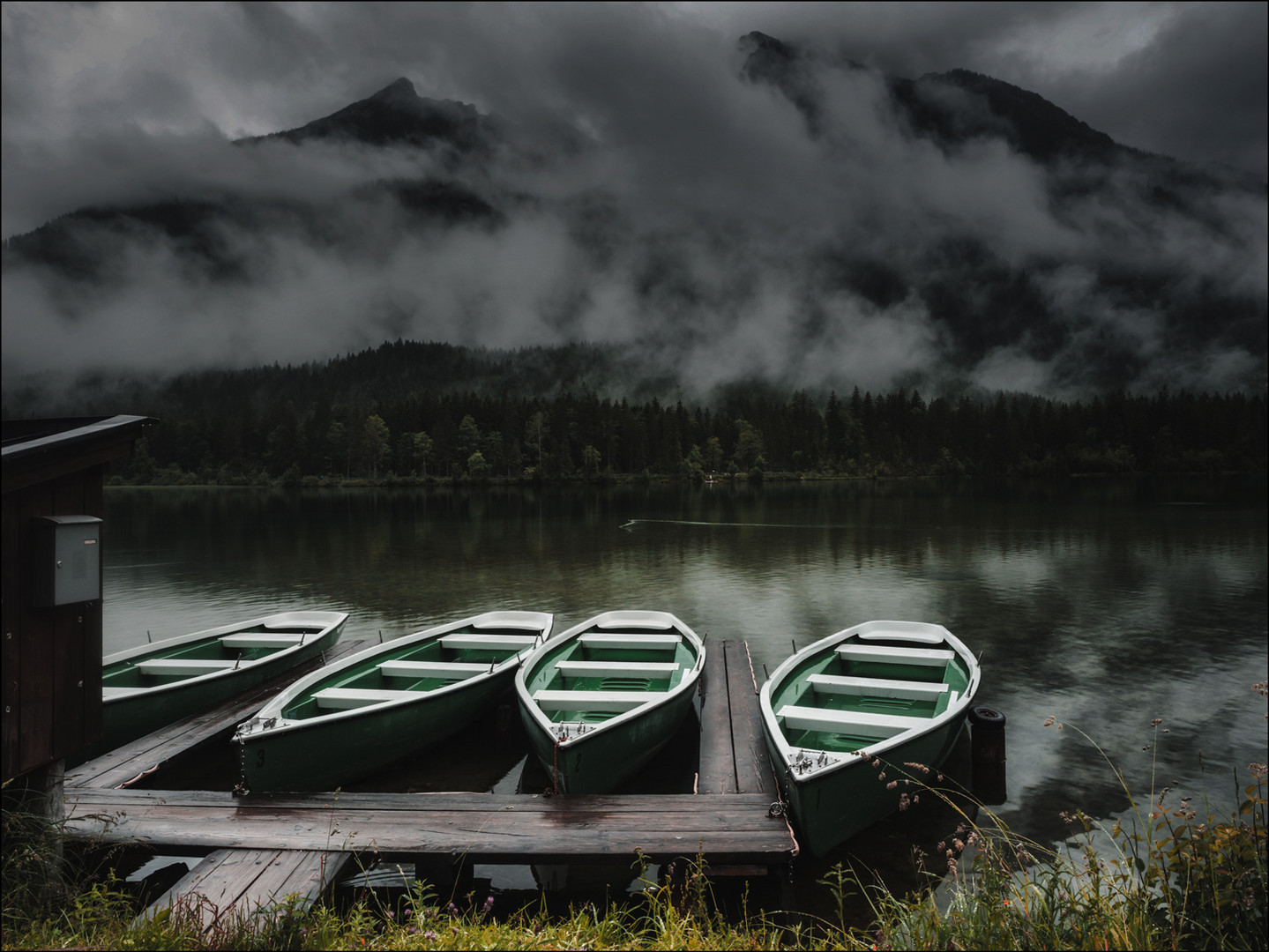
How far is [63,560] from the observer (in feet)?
18.9

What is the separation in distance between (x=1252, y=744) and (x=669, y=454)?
149781 millimetres

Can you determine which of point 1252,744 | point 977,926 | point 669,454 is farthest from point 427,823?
point 669,454

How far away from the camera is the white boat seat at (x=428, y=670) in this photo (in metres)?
12.5

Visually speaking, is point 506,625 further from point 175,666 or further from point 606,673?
point 175,666

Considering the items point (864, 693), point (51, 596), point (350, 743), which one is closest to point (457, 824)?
point (350, 743)

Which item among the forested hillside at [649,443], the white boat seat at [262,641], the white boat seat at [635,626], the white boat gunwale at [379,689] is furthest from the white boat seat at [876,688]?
the forested hillside at [649,443]

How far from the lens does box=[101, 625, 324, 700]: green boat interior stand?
42.1 ft

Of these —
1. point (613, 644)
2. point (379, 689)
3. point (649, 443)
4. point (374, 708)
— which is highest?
point (649, 443)

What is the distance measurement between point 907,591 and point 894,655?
57.2ft

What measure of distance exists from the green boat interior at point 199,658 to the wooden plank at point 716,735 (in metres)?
8.35

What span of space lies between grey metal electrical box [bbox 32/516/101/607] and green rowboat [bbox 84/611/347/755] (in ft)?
12.4

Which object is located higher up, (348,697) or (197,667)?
(348,697)

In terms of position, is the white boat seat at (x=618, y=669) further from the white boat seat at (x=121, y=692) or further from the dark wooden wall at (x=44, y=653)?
the dark wooden wall at (x=44, y=653)

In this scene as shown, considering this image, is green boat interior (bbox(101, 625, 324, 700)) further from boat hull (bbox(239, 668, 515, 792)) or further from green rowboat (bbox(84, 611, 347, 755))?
boat hull (bbox(239, 668, 515, 792))
